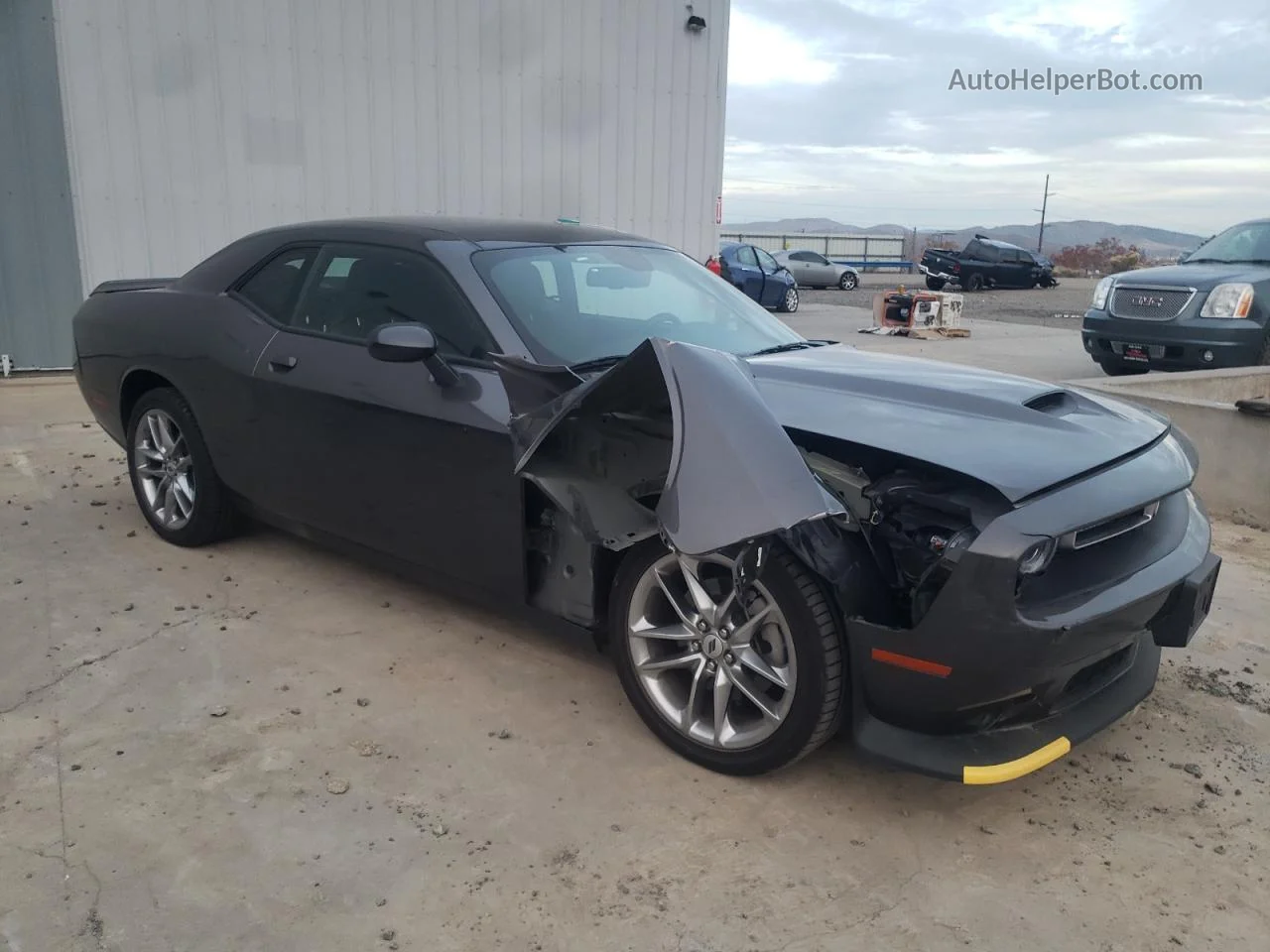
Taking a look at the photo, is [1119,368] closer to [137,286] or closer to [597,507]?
[597,507]

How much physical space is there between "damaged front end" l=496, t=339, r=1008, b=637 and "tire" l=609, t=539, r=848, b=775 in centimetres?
9

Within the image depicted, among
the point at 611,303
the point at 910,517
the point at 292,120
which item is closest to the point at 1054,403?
the point at 910,517

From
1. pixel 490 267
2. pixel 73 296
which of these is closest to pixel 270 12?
pixel 73 296

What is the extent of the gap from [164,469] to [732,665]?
3263 mm

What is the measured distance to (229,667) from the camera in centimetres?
357

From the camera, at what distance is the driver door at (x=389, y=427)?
3.33 m

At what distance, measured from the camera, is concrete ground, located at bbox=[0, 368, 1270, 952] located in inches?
92.1

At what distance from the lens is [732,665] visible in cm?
283

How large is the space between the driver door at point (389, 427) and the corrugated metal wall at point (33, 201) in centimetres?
593

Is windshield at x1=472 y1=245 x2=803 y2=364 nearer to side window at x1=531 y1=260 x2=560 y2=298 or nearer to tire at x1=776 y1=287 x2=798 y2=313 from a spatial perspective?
side window at x1=531 y1=260 x2=560 y2=298

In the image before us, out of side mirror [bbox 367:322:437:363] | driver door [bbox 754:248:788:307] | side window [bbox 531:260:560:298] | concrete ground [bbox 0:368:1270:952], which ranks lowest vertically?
concrete ground [bbox 0:368:1270:952]

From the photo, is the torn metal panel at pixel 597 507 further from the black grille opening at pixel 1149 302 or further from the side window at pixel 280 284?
the black grille opening at pixel 1149 302

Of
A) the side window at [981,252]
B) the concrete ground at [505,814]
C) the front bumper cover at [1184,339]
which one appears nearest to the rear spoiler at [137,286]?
the concrete ground at [505,814]

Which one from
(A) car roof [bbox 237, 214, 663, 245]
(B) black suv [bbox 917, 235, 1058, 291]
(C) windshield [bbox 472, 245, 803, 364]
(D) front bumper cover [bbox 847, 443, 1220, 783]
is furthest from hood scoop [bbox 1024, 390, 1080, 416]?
(B) black suv [bbox 917, 235, 1058, 291]
